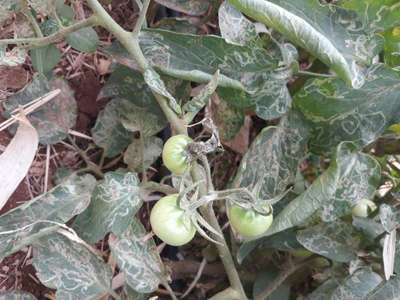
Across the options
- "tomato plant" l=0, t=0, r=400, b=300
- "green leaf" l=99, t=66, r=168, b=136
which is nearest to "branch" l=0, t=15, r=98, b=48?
"tomato plant" l=0, t=0, r=400, b=300

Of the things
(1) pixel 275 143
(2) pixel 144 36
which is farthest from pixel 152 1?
(1) pixel 275 143

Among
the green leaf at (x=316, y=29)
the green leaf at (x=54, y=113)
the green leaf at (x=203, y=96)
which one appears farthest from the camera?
the green leaf at (x=54, y=113)

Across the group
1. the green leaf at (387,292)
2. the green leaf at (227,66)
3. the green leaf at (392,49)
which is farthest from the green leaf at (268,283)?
the green leaf at (392,49)

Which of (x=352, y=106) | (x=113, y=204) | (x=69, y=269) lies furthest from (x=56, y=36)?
(x=352, y=106)

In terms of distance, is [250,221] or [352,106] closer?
[250,221]

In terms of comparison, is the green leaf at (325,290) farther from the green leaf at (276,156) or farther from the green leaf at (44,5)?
the green leaf at (44,5)

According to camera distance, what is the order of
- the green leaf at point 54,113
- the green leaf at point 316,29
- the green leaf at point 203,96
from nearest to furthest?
1. the green leaf at point 316,29
2. the green leaf at point 203,96
3. the green leaf at point 54,113

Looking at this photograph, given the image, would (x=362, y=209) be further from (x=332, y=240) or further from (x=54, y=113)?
(x=54, y=113)
